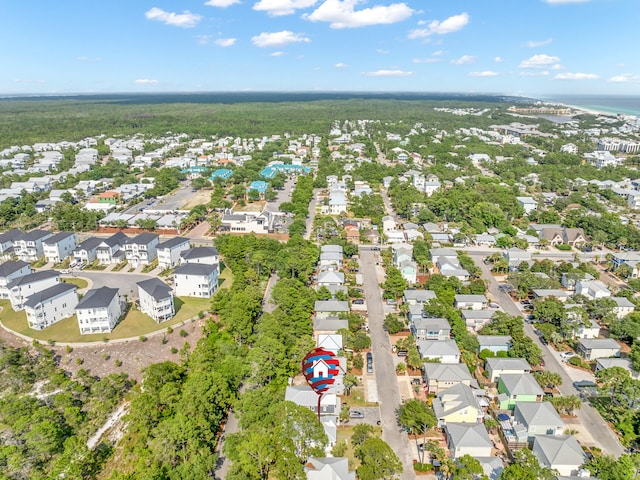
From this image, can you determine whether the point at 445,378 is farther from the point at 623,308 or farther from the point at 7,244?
the point at 7,244

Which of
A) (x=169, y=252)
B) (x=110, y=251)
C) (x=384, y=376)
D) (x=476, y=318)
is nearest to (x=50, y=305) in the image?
(x=110, y=251)

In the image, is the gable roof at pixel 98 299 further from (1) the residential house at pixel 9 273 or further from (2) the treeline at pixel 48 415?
(1) the residential house at pixel 9 273

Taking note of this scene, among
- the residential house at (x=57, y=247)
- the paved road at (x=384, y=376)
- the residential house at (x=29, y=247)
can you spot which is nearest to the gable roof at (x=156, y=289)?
the residential house at (x=57, y=247)

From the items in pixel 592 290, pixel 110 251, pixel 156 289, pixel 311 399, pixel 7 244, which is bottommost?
pixel 311 399

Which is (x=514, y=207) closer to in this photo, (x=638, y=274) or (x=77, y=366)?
(x=638, y=274)

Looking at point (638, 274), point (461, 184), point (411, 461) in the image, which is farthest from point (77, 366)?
point (461, 184)

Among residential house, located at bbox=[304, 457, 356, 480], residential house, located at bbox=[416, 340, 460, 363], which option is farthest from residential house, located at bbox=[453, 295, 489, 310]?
residential house, located at bbox=[304, 457, 356, 480]
